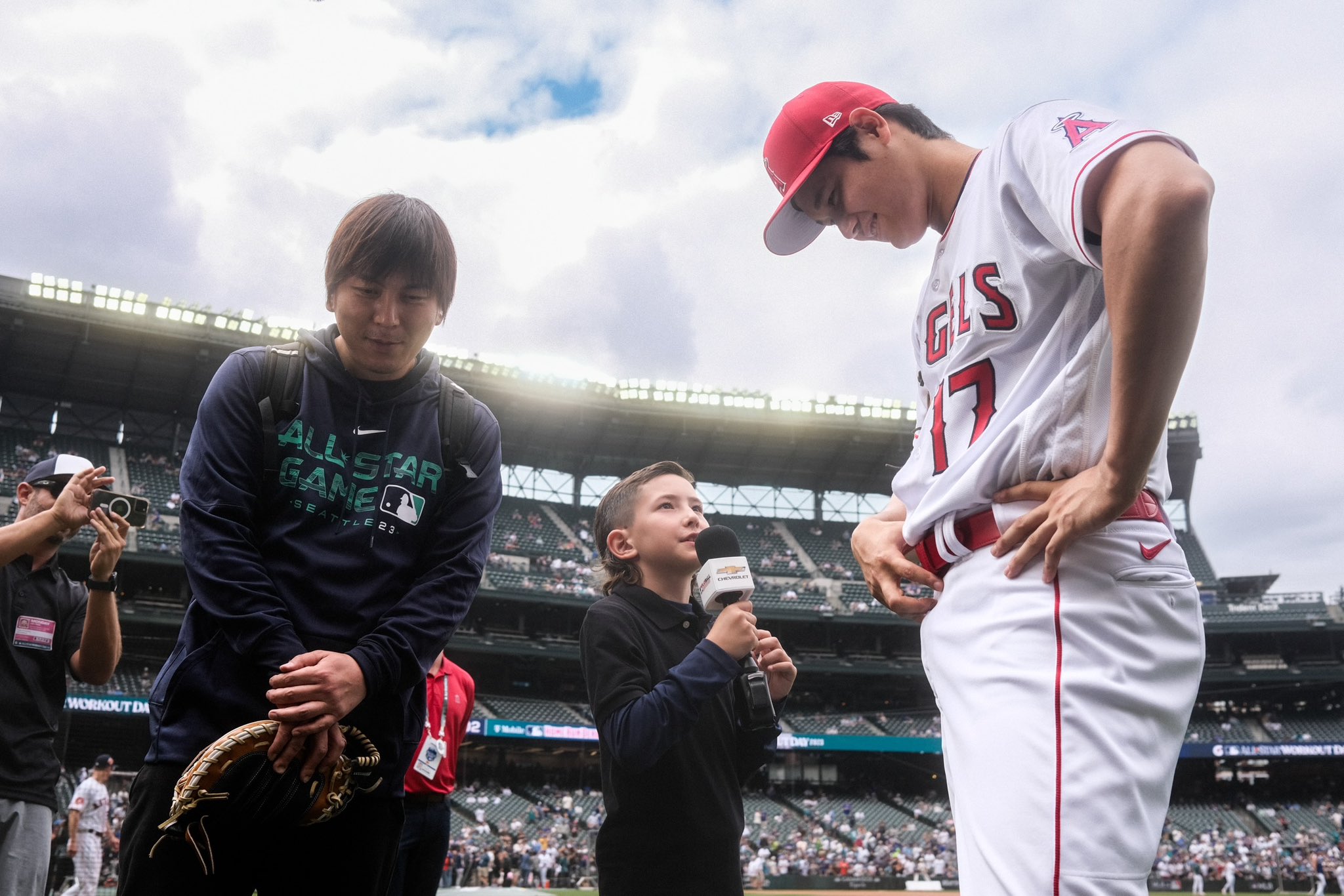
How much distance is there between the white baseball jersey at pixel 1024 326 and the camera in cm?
169

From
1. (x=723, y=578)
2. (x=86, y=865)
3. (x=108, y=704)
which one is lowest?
(x=86, y=865)

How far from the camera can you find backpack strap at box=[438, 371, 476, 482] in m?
2.62

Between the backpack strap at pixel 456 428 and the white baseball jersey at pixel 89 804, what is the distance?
9.11 m

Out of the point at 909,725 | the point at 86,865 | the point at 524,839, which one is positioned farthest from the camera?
the point at 909,725

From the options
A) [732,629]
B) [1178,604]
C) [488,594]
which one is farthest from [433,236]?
[488,594]

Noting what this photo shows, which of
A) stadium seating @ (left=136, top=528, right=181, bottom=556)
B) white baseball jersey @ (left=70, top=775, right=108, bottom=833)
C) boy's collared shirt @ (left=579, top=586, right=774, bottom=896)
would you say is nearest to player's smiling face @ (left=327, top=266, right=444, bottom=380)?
boy's collared shirt @ (left=579, top=586, right=774, bottom=896)

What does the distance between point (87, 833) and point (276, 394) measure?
377 inches

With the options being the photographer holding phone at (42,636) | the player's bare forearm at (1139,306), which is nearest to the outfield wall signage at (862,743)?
the photographer holding phone at (42,636)

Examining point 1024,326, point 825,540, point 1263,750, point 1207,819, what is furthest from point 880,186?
point 825,540

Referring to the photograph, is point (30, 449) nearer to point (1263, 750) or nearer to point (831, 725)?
point (831, 725)

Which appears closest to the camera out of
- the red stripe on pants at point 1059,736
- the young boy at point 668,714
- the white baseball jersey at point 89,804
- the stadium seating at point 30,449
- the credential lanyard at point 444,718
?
the red stripe on pants at point 1059,736

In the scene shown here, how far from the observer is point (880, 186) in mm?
2148

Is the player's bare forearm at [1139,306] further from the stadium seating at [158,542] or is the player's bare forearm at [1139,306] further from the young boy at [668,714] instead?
the stadium seating at [158,542]

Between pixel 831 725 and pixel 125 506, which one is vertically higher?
pixel 125 506
